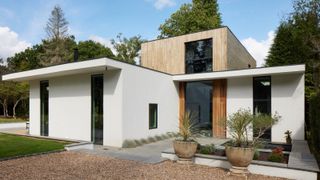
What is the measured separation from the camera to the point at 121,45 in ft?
146

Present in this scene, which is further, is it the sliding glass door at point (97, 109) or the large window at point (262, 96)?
the large window at point (262, 96)

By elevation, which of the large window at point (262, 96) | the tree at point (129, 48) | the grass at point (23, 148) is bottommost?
A: the grass at point (23, 148)

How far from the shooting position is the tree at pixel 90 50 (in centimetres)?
4181

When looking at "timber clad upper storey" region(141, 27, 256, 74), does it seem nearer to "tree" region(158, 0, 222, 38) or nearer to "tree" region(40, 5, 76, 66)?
"tree" region(158, 0, 222, 38)

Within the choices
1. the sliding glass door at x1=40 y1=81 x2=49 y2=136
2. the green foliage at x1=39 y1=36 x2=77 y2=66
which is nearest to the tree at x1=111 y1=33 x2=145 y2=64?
the green foliage at x1=39 y1=36 x2=77 y2=66

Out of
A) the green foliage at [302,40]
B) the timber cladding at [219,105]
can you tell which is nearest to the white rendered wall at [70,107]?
the timber cladding at [219,105]

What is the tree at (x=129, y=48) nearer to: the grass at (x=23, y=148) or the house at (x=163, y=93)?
the house at (x=163, y=93)

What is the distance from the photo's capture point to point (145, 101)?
1291 centimetres

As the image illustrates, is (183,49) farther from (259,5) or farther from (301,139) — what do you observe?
(301,139)

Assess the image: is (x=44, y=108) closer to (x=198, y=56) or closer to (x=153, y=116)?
(x=153, y=116)

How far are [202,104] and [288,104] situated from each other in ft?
15.0

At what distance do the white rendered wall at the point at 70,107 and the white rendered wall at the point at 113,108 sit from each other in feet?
4.03

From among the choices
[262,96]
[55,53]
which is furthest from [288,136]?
[55,53]

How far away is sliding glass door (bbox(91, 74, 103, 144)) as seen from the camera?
40.3ft
